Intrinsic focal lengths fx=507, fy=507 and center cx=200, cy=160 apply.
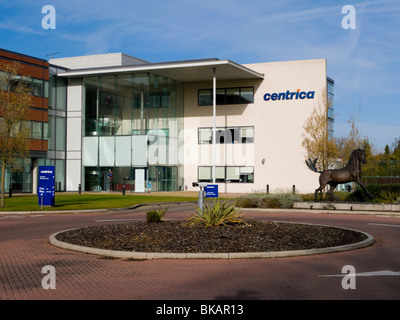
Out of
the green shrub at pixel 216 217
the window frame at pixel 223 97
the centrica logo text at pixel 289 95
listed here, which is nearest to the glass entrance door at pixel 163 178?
the window frame at pixel 223 97

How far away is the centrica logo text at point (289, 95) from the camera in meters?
47.0

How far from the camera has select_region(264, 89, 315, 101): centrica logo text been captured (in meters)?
47.0

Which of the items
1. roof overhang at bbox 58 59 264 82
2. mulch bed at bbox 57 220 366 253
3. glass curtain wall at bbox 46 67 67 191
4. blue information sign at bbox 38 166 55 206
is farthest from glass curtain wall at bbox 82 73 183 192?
mulch bed at bbox 57 220 366 253

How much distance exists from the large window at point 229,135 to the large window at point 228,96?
267 centimetres

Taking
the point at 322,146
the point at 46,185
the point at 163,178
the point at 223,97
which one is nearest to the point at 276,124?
the point at 223,97

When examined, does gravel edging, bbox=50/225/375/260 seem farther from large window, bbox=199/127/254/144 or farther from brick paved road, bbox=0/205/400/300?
large window, bbox=199/127/254/144

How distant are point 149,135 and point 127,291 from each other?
3988cm

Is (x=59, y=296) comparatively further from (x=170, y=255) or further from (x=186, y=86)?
(x=186, y=86)

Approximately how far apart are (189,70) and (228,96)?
5744mm

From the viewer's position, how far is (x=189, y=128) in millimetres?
52156

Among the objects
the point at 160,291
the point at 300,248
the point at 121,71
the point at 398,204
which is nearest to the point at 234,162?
the point at 121,71

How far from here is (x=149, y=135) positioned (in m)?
47.5

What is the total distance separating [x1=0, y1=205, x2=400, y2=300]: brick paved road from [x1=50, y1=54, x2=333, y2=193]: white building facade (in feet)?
114
